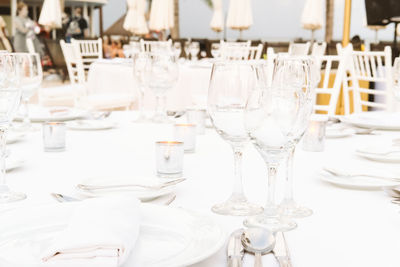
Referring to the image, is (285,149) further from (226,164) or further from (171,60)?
(171,60)

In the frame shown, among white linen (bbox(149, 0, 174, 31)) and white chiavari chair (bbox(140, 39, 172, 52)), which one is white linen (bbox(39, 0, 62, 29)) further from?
white chiavari chair (bbox(140, 39, 172, 52))

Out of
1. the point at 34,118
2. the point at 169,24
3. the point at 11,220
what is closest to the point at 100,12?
the point at 169,24

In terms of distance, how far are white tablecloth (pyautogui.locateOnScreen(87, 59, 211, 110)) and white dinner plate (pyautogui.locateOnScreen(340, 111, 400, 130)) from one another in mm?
2160

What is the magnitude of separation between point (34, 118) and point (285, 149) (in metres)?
1.27

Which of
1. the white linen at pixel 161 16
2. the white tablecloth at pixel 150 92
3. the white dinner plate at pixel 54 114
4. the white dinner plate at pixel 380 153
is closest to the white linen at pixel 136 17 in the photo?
the white linen at pixel 161 16

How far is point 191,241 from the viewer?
2.03 feet

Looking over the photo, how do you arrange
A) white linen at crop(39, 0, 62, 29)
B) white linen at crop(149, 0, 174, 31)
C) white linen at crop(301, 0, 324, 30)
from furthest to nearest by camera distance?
white linen at crop(39, 0, 62, 29), white linen at crop(149, 0, 174, 31), white linen at crop(301, 0, 324, 30)

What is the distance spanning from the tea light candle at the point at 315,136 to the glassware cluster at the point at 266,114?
0.49m

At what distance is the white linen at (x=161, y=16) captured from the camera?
842 centimetres

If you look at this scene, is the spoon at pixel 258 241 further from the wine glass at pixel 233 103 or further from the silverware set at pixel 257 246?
the wine glass at pixel 233 103

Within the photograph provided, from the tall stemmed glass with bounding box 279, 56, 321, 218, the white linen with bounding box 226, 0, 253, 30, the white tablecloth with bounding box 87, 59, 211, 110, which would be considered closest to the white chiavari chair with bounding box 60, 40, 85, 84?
the white tablecloth with bounding box 87, 59, 211, 110

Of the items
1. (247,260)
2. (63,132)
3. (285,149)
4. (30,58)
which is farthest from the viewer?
(30,58)

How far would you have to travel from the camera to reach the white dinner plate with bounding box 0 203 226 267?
1.86ft

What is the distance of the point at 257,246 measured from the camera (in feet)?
1.93
